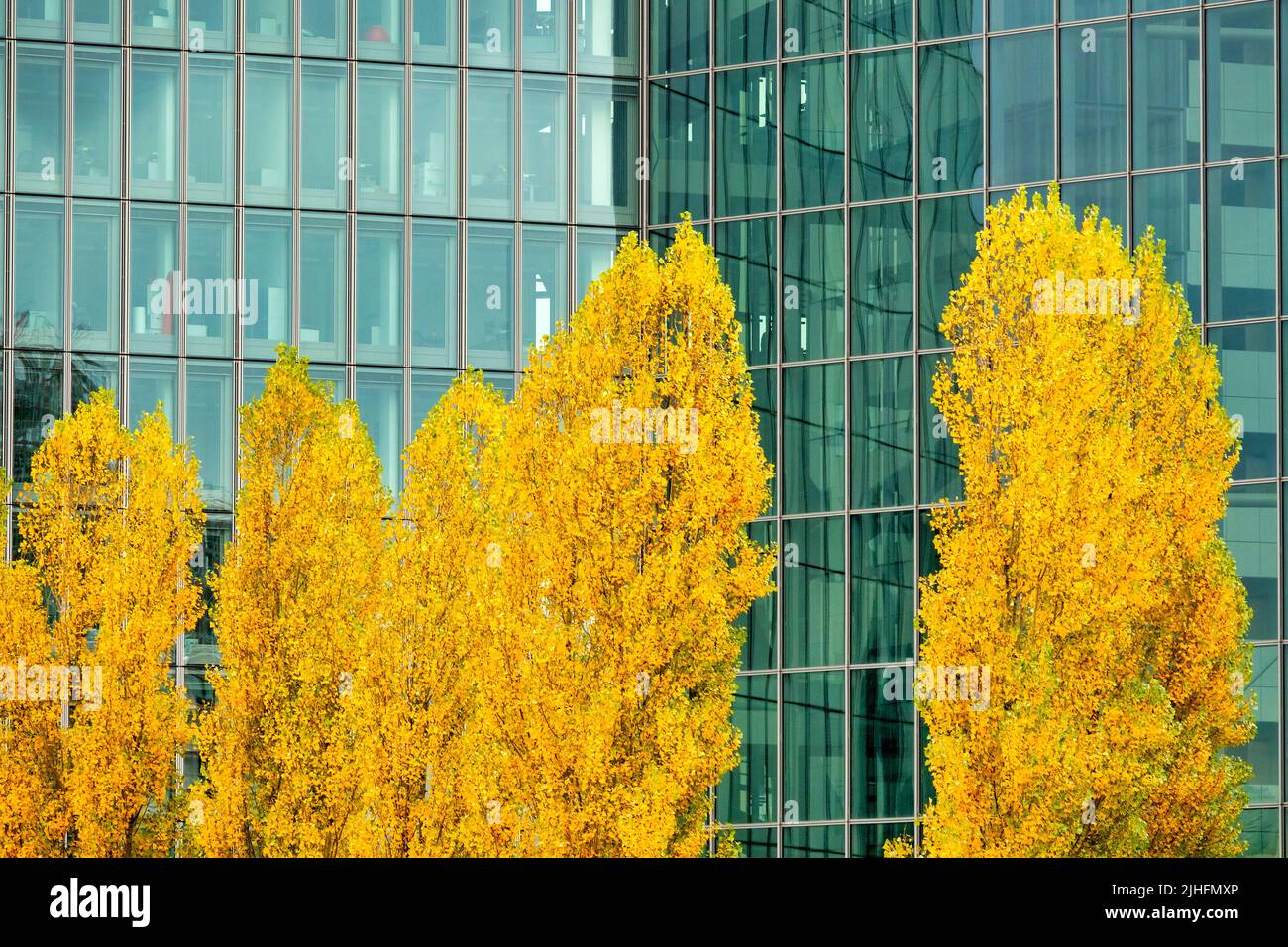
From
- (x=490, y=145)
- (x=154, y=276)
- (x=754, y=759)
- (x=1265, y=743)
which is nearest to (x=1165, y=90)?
(x=1265, y=743)

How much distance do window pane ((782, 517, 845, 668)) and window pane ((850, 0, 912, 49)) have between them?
895 centimetres

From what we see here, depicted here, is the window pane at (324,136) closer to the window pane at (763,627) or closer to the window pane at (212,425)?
the window pane at (212,425)

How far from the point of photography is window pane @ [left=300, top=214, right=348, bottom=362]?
40.1 m

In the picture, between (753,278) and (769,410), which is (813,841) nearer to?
(769,410)

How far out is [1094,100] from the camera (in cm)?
3744

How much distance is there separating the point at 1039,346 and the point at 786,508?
12.4 m

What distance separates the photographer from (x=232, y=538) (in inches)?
1534

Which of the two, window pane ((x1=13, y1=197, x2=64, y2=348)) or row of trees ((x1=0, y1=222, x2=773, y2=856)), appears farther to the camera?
window pane ((x1=13, y1=197, x2=64, y2=348))

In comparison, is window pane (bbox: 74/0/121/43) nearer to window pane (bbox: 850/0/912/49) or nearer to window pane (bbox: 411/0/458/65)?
window pane (bbox: 411/0/458/65)

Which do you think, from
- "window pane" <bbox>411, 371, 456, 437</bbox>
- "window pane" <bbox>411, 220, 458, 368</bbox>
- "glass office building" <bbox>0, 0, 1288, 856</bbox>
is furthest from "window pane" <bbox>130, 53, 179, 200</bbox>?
"window pane" <bbox>411, 371, 456, 437</bbox>

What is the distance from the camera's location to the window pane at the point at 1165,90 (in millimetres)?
36719

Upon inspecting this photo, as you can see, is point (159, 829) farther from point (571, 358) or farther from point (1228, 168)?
point (1228, 168)

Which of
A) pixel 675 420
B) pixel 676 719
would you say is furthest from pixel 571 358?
pixel 676 719

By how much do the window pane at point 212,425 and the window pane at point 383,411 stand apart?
2495 mm
